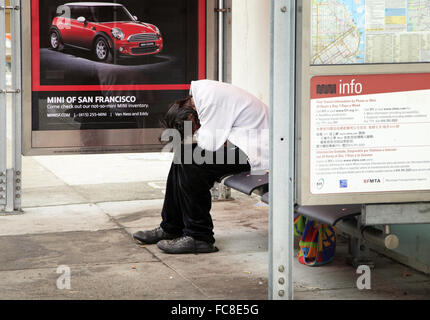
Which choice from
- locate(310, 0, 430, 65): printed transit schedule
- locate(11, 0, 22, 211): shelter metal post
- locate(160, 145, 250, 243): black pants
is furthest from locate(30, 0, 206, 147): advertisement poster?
locate(310, 0, 430, 65): printed transit schedule

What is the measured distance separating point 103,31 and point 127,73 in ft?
1.40

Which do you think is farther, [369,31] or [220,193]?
[220,193]

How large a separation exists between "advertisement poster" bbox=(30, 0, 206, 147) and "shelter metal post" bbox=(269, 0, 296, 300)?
3.43 m

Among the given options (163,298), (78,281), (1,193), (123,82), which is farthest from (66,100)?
(163,298)

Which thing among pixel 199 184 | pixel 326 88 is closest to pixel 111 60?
pixel 199 184

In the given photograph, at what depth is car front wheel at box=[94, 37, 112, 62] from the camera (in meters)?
7.19

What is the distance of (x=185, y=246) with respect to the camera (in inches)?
221

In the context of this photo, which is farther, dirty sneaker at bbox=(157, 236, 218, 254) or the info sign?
dirty sneaker at bbox=(157, 236, 218, 254)

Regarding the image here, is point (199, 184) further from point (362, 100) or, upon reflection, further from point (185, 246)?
point (362, 100)

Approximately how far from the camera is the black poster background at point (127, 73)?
6992 mm

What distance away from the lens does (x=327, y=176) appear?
3957mm

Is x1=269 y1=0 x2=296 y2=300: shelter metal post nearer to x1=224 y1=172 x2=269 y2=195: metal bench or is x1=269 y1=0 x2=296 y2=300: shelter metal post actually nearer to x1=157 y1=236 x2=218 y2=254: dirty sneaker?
x1=224 y1=172 x2=269 y2=195: metal bench
